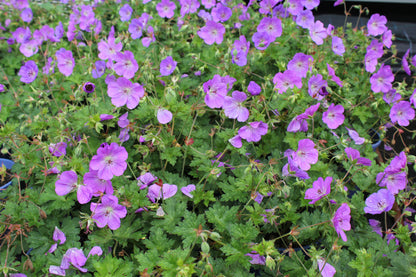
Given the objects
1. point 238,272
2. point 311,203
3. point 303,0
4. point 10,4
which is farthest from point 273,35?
point 10,4

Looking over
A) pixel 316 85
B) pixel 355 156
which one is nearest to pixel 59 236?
pixel 355 156

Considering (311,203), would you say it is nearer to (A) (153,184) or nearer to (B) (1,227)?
(A) (153,184)

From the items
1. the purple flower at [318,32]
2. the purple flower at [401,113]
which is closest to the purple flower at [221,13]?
the purple flower at [318,32]

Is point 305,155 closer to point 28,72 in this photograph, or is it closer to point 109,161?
point 109,161

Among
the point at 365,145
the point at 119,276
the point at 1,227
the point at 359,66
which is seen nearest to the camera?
the point at 119,276

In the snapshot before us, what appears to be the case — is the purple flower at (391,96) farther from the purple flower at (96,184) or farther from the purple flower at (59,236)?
the purple flower at (59,236)

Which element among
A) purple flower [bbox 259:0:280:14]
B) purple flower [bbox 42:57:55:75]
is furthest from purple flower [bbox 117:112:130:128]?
purple flower [bbox 259:0:280:14]
